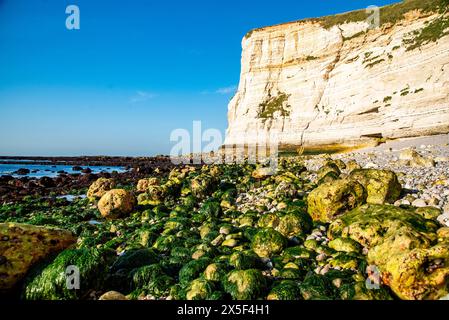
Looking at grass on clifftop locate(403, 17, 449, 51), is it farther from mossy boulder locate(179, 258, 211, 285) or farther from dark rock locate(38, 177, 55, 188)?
dark rock locate(38, 177, 55, 188)

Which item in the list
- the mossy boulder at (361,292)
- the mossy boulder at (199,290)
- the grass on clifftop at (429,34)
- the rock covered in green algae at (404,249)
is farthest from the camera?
the grass on clifftop at (429,34)

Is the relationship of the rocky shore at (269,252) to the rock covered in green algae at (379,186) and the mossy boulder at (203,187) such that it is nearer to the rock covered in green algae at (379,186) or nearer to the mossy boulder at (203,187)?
the rock covered in green algae at (379,186)

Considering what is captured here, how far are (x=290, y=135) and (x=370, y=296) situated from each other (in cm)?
3957

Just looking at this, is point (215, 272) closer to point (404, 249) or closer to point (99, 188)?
point (404, 249)

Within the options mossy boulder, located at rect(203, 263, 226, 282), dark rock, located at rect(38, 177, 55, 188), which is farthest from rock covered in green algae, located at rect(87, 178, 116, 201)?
mossy boulder, located at rect(203, 263, 226, 282)

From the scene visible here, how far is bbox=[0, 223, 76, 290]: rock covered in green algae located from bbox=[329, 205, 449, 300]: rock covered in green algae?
247 inches

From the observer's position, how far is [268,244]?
22.7 feet

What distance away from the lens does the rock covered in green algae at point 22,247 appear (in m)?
5.57

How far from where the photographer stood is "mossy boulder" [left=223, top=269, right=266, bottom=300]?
16.8 ft

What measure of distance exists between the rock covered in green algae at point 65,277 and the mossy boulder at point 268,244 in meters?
3.31

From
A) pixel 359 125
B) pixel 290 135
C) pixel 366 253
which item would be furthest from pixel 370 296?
pixel 290 135

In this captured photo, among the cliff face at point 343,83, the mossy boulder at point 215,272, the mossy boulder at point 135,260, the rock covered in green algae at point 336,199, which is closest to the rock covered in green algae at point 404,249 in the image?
the rock covered in green algae at point 336,199

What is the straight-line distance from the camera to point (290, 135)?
4322 cm

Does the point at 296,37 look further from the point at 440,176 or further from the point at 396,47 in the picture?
the point at 440,176
